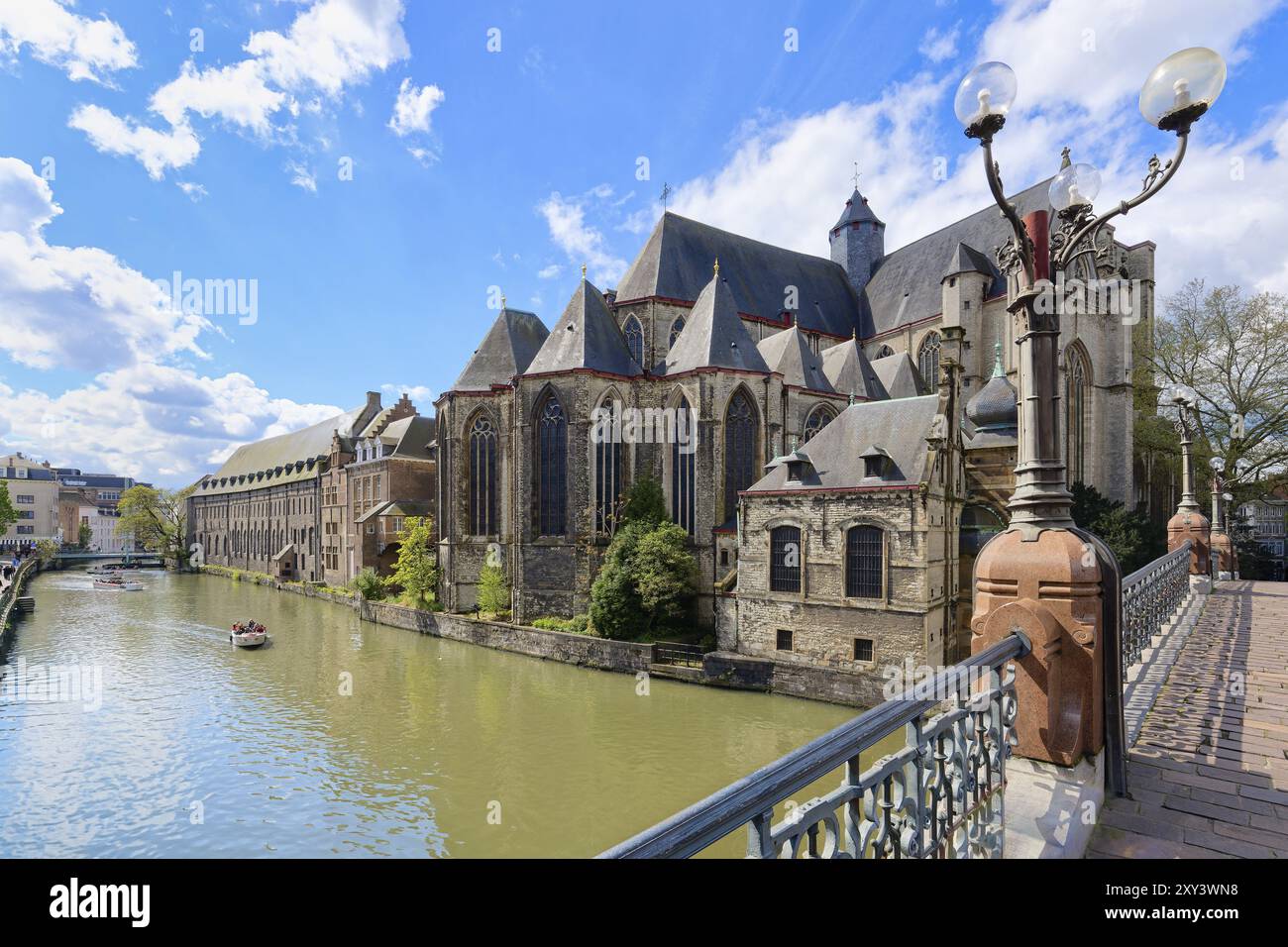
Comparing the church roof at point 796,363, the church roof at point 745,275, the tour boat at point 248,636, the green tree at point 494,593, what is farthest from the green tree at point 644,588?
the tour boat at point 248,636

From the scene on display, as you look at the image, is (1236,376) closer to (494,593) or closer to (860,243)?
(860,243)

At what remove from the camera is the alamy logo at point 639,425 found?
1026 inches

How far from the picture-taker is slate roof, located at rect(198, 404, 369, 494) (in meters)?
53.2

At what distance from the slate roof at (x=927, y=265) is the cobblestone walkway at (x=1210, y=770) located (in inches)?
1144

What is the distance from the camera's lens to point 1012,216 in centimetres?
423

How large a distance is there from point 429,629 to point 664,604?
1257cm

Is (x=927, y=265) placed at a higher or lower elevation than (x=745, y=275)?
higher

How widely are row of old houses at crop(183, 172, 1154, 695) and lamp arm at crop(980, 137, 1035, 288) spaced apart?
6.42 metres

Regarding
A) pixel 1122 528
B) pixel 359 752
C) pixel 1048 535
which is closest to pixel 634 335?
pixel 359 752

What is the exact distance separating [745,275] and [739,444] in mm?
14002

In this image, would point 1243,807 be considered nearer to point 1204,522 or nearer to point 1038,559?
point 1038,559

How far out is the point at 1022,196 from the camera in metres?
31.7

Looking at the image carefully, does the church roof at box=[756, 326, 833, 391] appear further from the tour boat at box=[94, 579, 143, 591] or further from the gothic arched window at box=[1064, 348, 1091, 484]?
the tour boat at box=[94, 579, 143, 591]

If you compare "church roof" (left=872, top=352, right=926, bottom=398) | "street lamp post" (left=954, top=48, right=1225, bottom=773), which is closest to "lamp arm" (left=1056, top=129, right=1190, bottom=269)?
"street lamp post" (left=954, top=48, right=1225, bottom=773)
